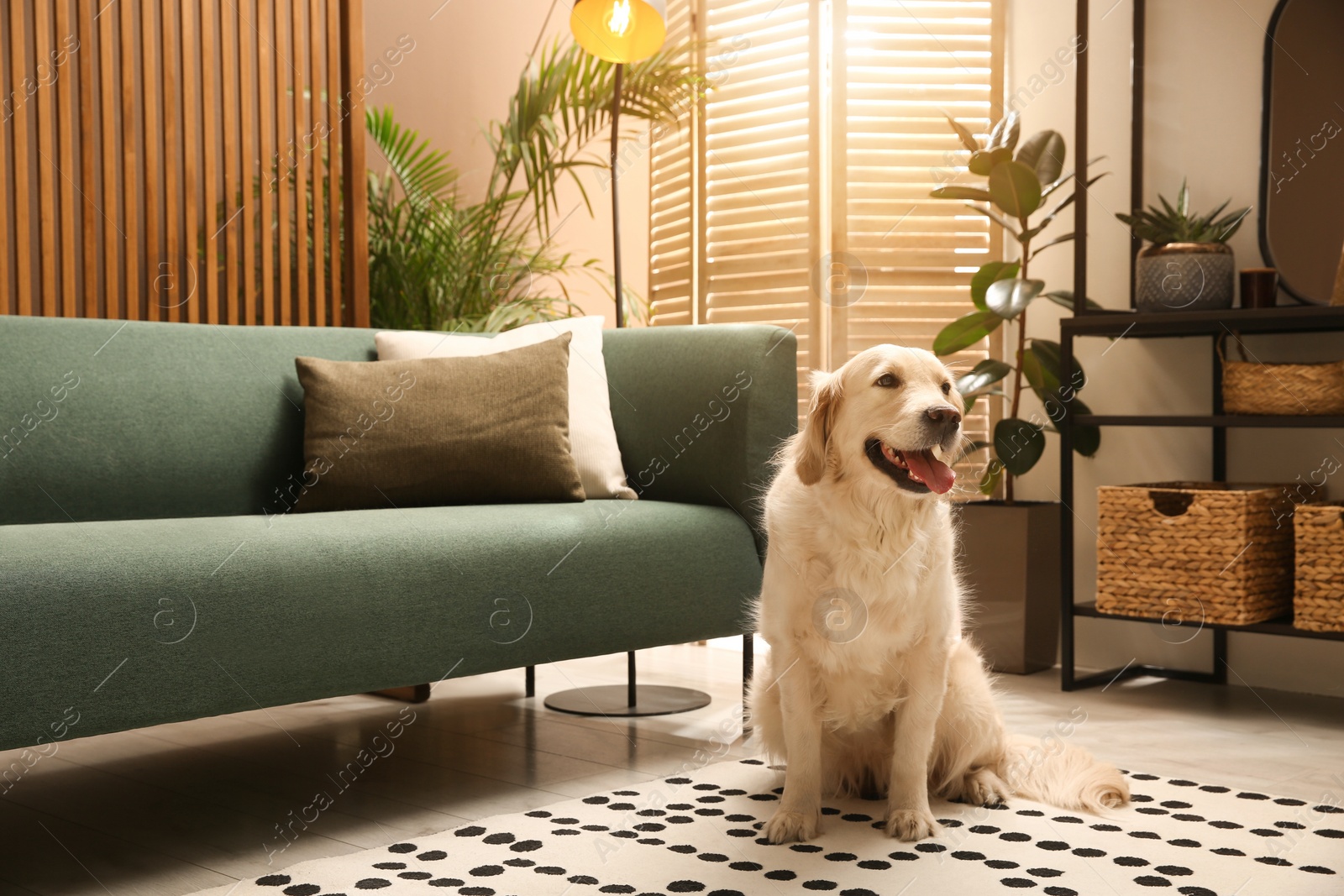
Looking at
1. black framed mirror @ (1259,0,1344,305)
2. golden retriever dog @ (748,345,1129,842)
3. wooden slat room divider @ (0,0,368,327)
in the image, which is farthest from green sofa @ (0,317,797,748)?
black framed mirror @ (1259,0,1344,305)

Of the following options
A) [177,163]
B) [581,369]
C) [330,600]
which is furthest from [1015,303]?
[177,163]

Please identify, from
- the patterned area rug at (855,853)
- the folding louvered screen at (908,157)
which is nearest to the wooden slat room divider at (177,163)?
the folding louvered screen at (908,157)

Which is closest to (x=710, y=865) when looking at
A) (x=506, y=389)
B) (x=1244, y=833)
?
(x=1244, y=833)

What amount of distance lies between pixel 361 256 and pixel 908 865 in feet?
7.93

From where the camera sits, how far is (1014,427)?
3.37m

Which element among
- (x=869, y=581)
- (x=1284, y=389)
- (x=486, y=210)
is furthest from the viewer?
(x=486, y=210)

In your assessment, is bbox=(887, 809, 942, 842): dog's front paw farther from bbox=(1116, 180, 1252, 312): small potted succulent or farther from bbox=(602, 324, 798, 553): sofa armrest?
bbox=(1116, 180, 1252, 312): small potted succulent

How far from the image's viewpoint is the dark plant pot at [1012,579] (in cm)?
333

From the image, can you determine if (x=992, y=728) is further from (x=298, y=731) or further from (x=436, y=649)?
(x=298, y=731)

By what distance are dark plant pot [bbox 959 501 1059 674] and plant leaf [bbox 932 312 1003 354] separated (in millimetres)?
447

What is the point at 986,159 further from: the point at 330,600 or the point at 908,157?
the point at 330,600

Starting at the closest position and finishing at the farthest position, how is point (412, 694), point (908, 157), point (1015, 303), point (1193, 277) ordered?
1. point (1193, 277)
2. point (412, 694)
3. point (1015, 303)
4. point (908, 157)

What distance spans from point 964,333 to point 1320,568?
110 cm

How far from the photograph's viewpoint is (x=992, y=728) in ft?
6.89
